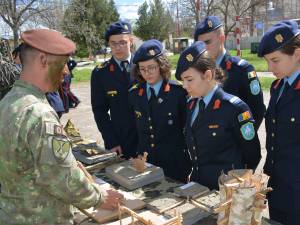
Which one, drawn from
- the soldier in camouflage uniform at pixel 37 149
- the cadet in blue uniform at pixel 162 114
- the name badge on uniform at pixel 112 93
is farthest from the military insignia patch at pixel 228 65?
the soldier in camouflage uniform at pixel 37 149

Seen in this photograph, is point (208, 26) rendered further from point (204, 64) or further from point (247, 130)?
point (247, 130)

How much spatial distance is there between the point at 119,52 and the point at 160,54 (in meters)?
0.72

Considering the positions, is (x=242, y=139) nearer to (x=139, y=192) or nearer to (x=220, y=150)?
(x=220, y=150)

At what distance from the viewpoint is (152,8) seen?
151 feet

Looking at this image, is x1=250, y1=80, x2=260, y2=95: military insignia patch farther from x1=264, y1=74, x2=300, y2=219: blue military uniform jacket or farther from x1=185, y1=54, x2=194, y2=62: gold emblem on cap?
x1=185, y1=54, x2=194, y2=62: gold emblem on cap

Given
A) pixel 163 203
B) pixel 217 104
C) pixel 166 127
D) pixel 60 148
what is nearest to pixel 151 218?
pixel 163 203

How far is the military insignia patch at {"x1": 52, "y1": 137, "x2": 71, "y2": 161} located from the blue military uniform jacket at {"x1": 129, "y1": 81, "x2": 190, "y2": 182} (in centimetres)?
146

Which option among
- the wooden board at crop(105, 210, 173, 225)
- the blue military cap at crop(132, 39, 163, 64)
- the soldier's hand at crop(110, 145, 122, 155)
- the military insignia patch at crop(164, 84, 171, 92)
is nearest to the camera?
the wooden board at crop(105, 210, 173, 225)

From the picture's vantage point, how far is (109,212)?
1.95 m

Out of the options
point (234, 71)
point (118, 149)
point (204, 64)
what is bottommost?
point (118, 149)

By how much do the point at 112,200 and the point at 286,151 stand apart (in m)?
1.09

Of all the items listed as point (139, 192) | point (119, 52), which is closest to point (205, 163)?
point (139, 192)

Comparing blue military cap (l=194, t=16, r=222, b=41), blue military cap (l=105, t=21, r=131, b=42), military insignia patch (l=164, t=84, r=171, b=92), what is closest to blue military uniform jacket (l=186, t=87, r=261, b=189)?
military insignia patch (l=164, t=84, r=171, b=92)

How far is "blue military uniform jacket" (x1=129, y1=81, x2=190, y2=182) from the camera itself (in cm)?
296
